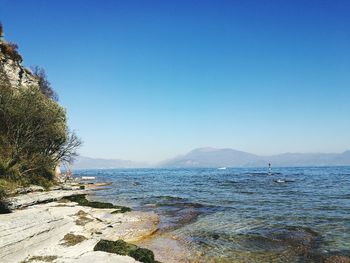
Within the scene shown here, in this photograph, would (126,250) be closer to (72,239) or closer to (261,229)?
(72,239)

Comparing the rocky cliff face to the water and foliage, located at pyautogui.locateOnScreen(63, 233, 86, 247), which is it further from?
foliage, located at pyautogui.locateOnScreen(63, 233, 86, 247)

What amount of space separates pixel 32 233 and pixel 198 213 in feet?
62.6

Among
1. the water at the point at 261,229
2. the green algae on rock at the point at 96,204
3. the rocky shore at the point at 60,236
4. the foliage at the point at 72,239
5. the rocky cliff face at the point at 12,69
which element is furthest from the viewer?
the rocky cliff face at the point at 12,69

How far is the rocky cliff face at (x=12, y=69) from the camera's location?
44.2 meters

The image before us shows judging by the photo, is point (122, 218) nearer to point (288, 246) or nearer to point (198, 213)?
point (198, 213)

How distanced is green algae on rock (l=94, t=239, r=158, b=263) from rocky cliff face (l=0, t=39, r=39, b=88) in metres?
33.4

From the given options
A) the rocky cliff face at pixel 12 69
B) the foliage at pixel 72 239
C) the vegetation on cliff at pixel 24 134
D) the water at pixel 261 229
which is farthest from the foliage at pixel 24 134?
the foliage at pixel 72 239

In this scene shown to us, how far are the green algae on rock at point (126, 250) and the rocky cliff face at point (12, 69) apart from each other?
33.4m

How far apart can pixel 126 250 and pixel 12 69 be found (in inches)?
1602

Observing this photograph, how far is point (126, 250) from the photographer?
588 inches

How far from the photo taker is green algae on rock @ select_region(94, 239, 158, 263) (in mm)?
14438

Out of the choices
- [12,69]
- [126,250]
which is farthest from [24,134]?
[126,250]

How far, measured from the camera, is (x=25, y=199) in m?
24.9

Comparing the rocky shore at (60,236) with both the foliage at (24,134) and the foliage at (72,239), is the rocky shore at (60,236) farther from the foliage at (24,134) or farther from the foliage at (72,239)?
the foliage at (24,134)
